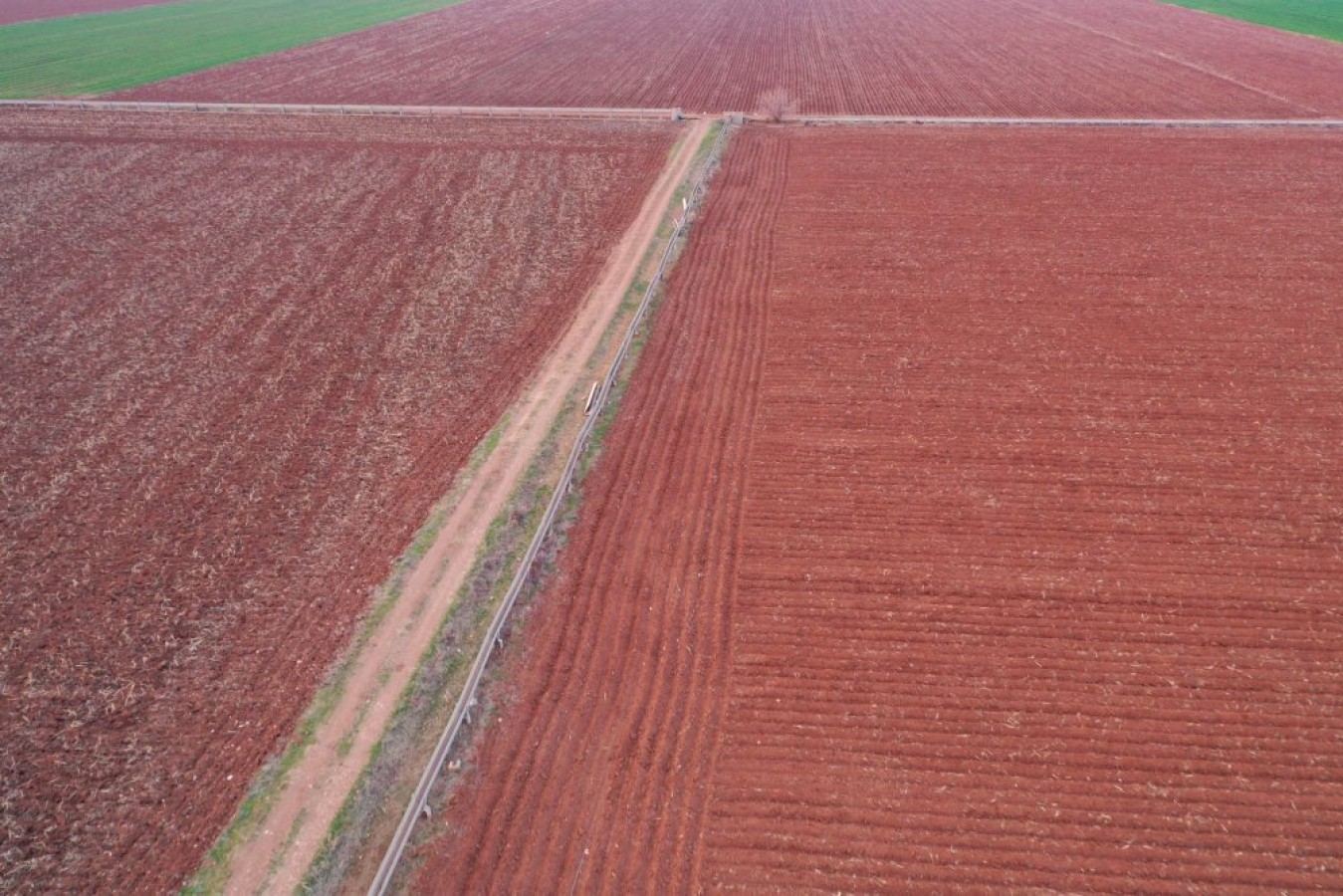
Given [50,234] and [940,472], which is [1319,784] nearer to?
[940,472]

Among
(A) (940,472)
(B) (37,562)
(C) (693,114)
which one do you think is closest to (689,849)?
(A) (940,472)

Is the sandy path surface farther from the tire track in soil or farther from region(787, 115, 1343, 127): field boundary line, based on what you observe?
region(787, 115, 1343, 127): field boundary line

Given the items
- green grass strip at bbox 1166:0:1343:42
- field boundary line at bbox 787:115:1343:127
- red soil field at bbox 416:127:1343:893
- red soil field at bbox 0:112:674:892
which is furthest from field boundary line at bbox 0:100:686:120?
green grass strip at bbox 1166:0:1343:42

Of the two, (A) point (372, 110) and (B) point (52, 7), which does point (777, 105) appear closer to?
(A) point (372, 110)

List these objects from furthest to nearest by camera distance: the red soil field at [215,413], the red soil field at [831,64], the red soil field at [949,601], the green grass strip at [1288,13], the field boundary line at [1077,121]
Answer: the green grass strip at [1288,13]
the red soil field at [831,64]
the field boundary line at [1077,121]
the red soil field at [215,413]
the red soil field at [949,601]

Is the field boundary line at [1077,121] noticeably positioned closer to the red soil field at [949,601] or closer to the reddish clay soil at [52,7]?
the red soil field at [949,601]

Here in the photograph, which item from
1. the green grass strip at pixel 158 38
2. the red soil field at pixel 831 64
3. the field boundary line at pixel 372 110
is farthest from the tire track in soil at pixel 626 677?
the green grass strip at pixel 158 38
